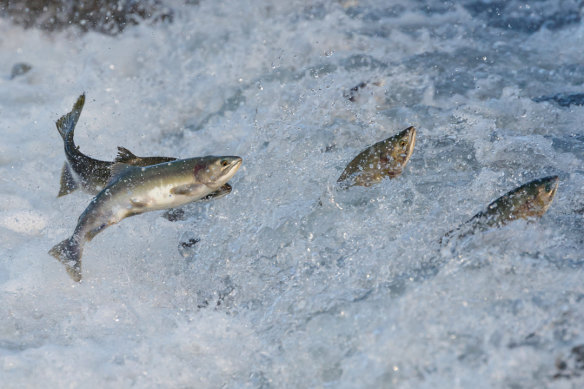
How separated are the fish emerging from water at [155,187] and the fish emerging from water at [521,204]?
3.77 feet

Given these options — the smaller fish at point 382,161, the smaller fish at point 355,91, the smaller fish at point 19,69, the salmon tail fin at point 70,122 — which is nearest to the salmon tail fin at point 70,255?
the salmon tail fin at point 70,122

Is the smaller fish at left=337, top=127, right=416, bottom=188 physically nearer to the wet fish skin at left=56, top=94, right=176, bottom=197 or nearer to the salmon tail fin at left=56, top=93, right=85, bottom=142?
the wet fish skin at left=56, top=94, right=176, bottom=197

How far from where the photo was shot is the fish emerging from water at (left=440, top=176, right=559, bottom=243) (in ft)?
7.70

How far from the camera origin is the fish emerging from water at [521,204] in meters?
2.35

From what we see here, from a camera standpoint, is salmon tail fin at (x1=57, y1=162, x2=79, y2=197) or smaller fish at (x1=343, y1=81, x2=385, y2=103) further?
smaller fish at (x1=343, y1=81, x2=385, y2=103)

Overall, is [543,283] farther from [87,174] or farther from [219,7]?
[219,7]

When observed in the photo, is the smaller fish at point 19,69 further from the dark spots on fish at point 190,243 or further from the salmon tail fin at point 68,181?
the dark spots on fish at point 190,243

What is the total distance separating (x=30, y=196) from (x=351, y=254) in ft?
8.76

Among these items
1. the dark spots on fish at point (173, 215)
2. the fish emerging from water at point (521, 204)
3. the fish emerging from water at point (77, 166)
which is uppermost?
the fish emerging from water at point (77, 166)

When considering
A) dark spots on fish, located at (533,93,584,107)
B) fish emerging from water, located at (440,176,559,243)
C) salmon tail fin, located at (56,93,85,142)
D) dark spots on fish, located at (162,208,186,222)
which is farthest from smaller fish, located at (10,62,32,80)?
fish emerging from water, located at (440,176,559,243)

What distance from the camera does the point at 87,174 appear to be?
103 inches

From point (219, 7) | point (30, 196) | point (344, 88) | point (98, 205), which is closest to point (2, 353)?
point (98, 205)

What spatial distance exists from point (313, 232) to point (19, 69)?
4.72 m

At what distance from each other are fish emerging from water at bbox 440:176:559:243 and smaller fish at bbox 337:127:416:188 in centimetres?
50
